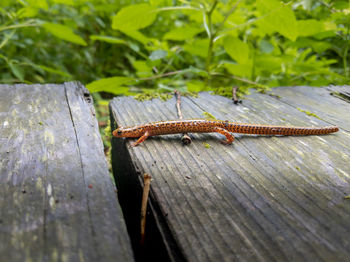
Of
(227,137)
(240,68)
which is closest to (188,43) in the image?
(240,68)

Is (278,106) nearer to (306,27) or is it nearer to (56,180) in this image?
(306,27)

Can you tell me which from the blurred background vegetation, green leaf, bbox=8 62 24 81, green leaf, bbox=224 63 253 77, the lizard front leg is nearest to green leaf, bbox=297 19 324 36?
the blurred background vegetation

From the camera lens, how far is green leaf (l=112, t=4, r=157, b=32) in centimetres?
307

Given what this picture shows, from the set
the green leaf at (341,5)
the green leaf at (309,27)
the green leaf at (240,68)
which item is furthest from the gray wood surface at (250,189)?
the green leaf at (341,5)

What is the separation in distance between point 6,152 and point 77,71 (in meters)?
5.62

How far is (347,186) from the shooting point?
153 cm

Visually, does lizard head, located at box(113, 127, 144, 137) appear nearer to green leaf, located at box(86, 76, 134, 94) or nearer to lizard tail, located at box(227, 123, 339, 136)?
lizard tail, located at box(227, 123, 339, 136)

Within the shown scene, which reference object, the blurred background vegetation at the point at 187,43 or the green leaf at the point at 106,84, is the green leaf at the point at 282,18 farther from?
the green leaf at the point at 106,84

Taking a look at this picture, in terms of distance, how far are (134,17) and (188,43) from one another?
1923 mm

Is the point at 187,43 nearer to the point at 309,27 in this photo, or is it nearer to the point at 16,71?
the point at 309,27

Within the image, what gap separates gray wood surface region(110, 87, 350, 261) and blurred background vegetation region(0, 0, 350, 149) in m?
1.10

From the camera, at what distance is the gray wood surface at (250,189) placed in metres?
1.09

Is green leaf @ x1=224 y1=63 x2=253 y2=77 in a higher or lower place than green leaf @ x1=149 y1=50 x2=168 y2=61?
lower

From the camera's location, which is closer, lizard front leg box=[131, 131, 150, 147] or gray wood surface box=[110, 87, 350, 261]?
gray wood surface box=[110, 87, 350, 261]
